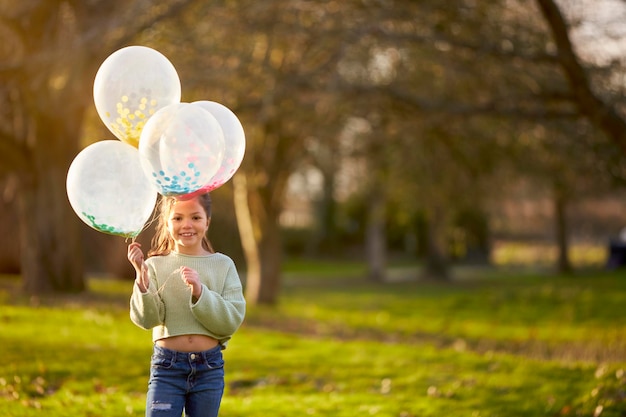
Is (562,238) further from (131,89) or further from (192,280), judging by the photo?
(192,280)

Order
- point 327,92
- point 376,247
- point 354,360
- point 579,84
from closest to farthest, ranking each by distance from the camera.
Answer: point 354,360 < point 579,84 < point 327,92 < point 376,247

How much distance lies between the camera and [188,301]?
4.04 meters

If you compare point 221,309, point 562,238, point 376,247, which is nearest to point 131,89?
point 221,309

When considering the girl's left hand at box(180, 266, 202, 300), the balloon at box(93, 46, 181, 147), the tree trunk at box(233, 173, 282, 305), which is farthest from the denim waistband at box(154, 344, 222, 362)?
the tree trunk at box(233, 173, 282, 305)

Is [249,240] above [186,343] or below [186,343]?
above

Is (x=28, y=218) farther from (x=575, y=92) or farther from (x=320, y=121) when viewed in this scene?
(x=575, y=92)

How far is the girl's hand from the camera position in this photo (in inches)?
152

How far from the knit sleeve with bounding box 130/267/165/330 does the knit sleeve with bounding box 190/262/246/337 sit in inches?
7.6

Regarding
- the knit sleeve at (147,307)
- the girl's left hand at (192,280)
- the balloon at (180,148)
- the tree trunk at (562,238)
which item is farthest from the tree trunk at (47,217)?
the tree trunk at (562,238)

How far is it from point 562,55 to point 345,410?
19.0 feet

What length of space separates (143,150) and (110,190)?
29cm

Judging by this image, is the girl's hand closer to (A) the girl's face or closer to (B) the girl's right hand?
(B) the girl's right hand

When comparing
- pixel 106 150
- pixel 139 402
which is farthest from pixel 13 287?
pixel 106 150

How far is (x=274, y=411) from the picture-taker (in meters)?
6.05
